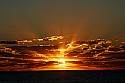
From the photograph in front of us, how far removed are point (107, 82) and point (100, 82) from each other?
2.02 meters

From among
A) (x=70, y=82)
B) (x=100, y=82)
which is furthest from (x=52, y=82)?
(x=100, y=82)

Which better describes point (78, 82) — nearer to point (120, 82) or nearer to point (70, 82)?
point (70, 82)

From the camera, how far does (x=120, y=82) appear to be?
121 m

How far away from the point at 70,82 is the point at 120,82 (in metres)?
13.4

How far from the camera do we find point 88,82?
124 metres

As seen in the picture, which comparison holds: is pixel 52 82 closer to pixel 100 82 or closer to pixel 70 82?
pixel 70 82

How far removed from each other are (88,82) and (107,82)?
540 cm

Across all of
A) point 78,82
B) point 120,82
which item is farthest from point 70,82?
point 120,82

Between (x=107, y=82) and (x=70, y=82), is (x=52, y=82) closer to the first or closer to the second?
(x=70, y=82)

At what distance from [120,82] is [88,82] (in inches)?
343

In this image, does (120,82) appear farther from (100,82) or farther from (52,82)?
(52,82)

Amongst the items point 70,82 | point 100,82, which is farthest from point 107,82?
point 70,82

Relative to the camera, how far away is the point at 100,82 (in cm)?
12231

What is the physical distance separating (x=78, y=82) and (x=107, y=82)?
7.71 metres
